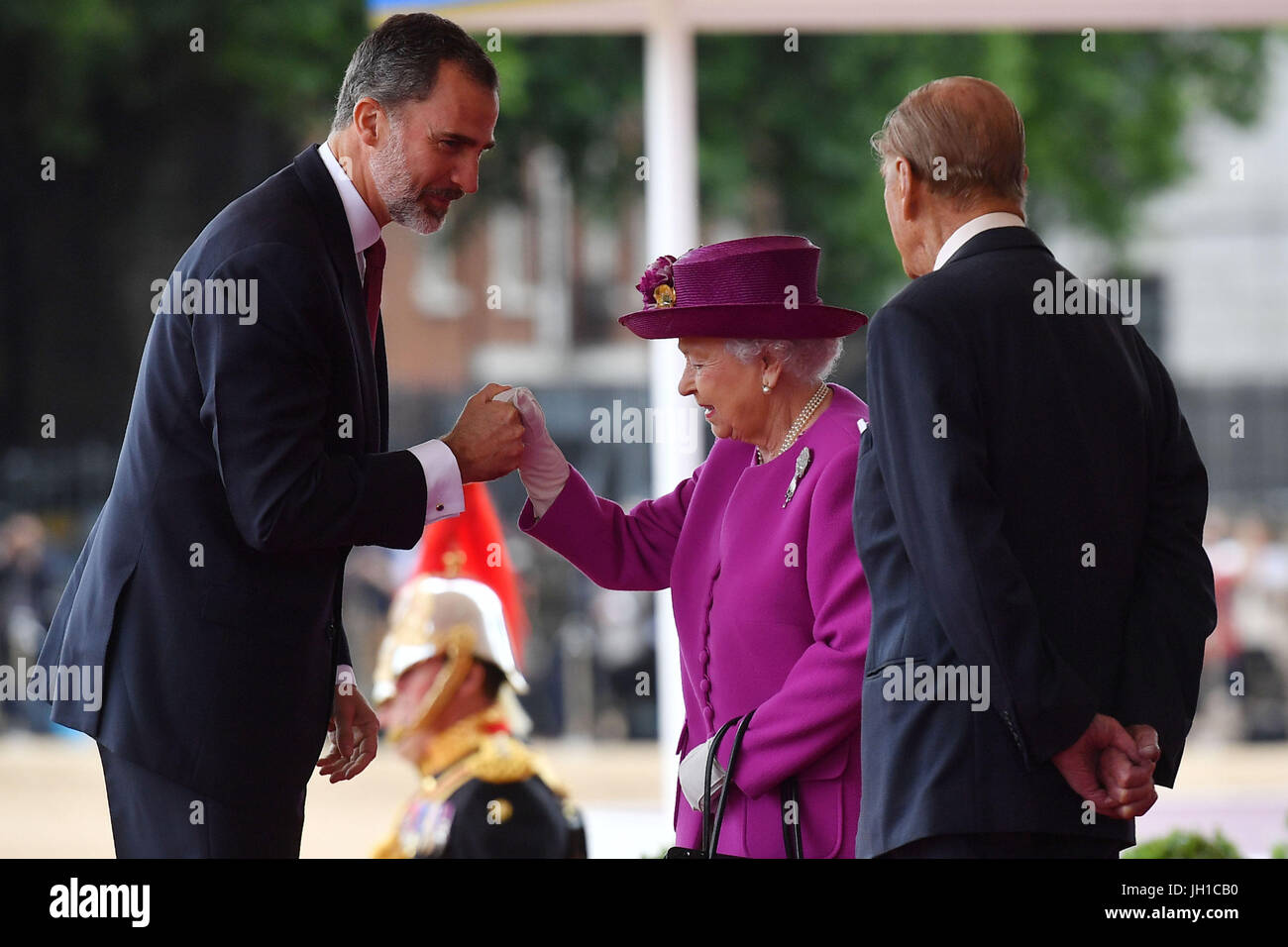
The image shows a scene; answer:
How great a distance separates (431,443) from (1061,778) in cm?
114

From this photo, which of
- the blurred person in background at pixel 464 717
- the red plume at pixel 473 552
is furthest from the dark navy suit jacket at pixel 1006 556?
the red plume at pixel 473 552

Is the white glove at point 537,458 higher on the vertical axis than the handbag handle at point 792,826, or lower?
higher

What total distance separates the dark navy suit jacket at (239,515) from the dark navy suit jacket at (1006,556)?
0.80 metres

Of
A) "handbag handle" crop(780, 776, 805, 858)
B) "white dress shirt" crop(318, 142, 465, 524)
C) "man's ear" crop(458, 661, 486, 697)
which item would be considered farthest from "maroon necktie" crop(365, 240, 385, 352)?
"man's ear" crop(458, 661, 486, 697)

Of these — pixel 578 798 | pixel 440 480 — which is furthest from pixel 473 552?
pixel 578 798

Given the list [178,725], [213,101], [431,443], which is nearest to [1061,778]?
[431,443]

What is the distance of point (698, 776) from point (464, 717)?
1663 millimetres

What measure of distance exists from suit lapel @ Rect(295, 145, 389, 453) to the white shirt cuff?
0.11 metres

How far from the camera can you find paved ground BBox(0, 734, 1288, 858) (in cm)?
732

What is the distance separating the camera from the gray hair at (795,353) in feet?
9.87

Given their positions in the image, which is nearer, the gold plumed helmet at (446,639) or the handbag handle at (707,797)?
the handbag handle at (707,797)

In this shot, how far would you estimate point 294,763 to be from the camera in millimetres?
2707

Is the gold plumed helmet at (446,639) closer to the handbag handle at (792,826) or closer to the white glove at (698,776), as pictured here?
the white glove at (698,776)
